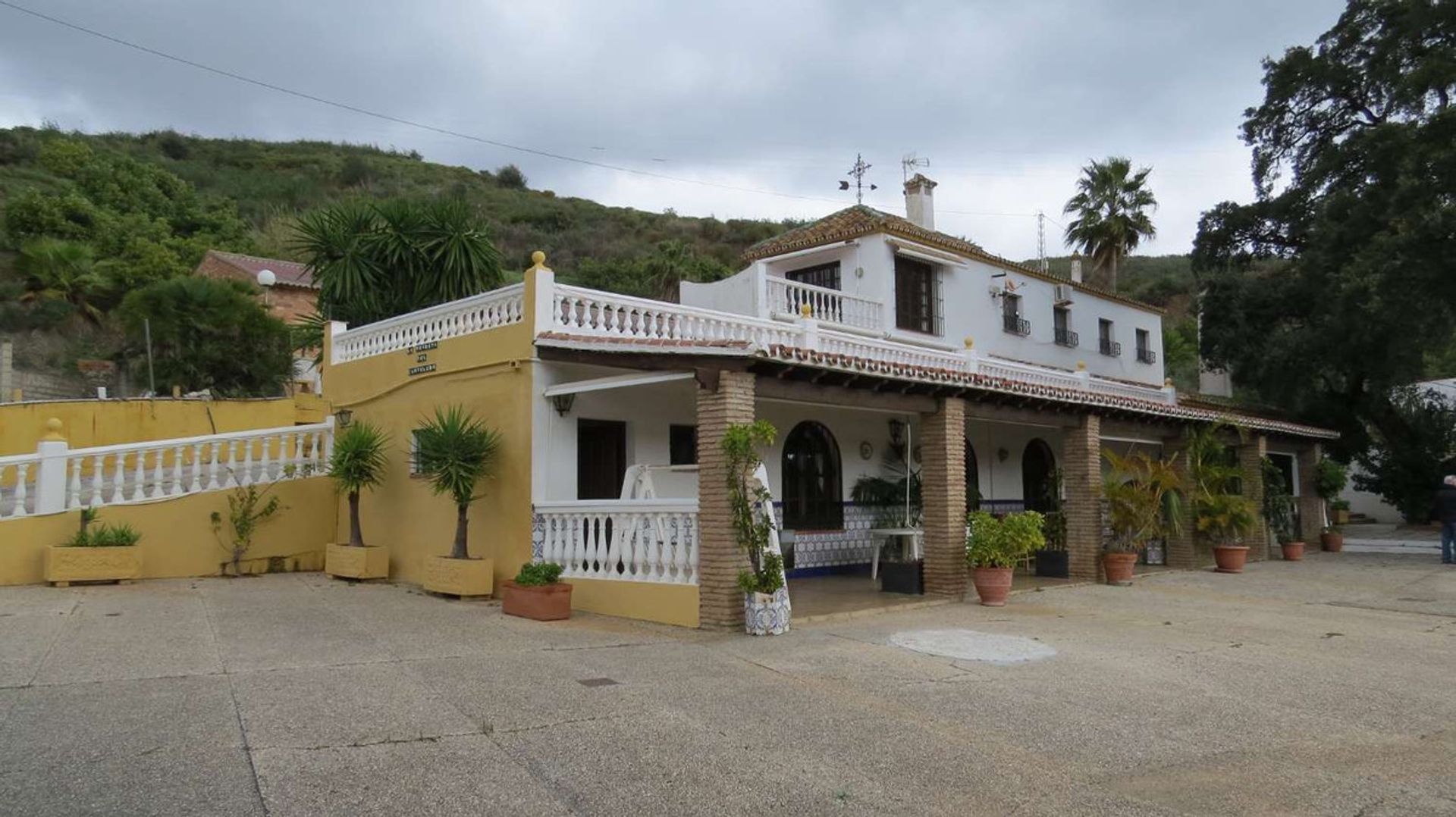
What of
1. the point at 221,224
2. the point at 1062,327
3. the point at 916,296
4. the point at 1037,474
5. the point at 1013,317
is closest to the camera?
the point at 1037,474

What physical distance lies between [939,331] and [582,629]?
12.4 meters

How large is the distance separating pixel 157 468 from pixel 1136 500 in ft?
43.2

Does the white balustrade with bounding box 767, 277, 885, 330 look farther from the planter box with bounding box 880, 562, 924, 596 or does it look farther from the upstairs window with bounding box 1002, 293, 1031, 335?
the upstairs window with bounding box 1002, 293, 1031, 335

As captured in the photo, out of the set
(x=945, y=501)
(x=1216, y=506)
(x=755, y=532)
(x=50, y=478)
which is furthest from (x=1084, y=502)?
(x=50, y=478)

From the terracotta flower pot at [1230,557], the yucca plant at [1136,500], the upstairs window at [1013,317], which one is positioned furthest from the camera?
the upstairs window at [1013,317]

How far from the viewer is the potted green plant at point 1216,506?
49.5 ft

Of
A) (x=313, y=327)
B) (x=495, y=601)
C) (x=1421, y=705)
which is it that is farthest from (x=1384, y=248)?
(x=313, y=327)

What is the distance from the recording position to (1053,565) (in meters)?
14.2

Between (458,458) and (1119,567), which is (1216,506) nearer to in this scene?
(1119,567)

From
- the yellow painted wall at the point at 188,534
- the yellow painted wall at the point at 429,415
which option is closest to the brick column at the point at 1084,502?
the yellow painted wall at the point at 429,415

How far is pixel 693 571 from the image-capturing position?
30.4ft

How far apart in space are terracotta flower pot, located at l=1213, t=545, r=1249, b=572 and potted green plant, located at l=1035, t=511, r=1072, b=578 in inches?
112

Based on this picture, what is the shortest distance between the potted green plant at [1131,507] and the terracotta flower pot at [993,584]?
3.39 meters

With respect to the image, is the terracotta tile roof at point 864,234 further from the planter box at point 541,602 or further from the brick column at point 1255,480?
the planter box at point 541,602
